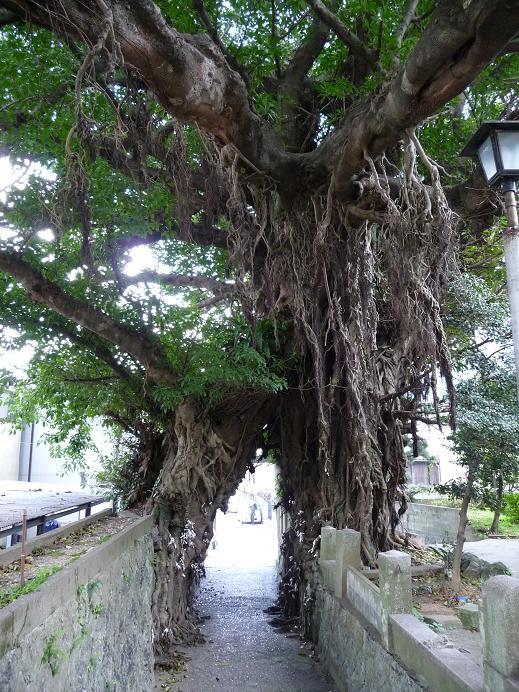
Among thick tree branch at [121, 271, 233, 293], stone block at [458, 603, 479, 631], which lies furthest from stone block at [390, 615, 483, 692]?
thick tree branch at [121, 271, 233, 293]

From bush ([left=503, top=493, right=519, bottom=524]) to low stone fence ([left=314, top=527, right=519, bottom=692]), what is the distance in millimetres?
5265

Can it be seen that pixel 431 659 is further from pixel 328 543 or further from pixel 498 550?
pixel 498 550

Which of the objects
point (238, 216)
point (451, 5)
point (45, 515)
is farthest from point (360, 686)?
point (451, 5)

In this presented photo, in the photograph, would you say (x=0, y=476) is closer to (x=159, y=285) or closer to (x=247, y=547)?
(x=247, y=547)

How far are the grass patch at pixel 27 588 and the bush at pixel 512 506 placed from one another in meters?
9.23

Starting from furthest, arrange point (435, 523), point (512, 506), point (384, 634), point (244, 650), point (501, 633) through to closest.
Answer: point (435, 523)
point (512, 506)
point (244, 650)
point (384, 634)
point (501, 633)

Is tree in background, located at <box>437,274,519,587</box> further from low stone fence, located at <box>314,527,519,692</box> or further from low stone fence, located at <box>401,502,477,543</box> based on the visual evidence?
low stone fence, located at <box>401,502,477,543</box>

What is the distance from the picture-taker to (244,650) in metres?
8.00

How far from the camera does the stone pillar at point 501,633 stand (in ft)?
8.89

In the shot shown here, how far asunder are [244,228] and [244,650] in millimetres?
6131

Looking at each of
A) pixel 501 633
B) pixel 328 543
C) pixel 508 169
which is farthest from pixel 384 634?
pixel 508 169

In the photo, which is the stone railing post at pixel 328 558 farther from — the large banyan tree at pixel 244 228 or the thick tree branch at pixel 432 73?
the thick tree branch at pixel 432 73

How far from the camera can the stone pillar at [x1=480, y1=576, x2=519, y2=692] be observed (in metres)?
2.71

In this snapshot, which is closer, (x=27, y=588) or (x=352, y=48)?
(x=27, y=588)
